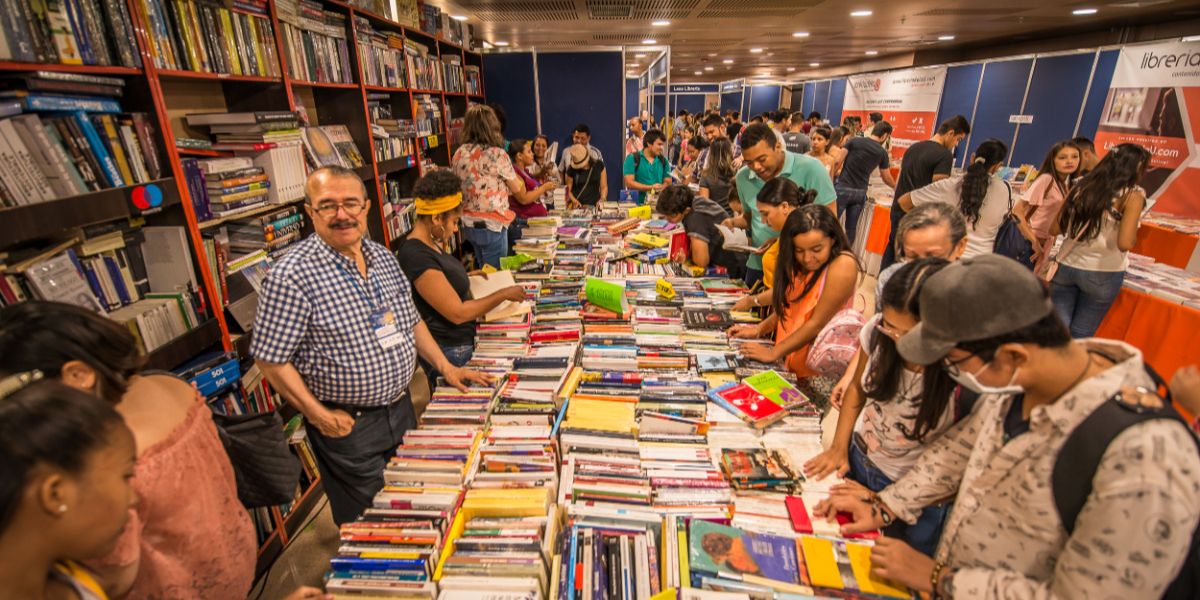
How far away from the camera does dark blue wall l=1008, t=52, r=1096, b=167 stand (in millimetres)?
6438

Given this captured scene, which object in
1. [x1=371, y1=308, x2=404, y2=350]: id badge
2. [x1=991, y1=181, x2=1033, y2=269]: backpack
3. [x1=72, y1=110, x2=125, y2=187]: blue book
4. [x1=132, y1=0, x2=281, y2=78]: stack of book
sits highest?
[x1=132, y1=0, x2=281, y2=78]: stack of book

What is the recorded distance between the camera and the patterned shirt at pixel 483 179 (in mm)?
4109

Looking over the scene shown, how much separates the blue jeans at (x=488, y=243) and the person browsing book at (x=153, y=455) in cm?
289

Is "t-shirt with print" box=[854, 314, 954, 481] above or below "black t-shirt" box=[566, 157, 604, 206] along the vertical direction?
below

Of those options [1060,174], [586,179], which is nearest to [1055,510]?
[1060,174]

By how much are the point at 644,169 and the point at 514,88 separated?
213 centimetres

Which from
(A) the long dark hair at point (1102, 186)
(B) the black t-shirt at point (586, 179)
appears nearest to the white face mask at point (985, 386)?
(A) the long dark hair at point (1102, 186)

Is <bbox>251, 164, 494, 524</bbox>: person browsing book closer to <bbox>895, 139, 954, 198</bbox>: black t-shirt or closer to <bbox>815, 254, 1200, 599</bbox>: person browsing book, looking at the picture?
<bbox>815, 254, 1200, 599</bbox>: person browsing book

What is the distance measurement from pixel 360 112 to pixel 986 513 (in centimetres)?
422

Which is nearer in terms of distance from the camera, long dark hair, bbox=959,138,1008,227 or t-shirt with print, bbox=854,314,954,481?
t-shirt with print, bbox=854,314,954,481

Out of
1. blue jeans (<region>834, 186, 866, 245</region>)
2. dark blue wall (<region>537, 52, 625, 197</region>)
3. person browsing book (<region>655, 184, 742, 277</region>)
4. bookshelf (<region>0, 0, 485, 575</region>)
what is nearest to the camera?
bookshelf (<region>0, 0, 485, 575</region>)

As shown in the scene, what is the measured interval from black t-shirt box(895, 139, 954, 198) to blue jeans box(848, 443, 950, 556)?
4.47 meters

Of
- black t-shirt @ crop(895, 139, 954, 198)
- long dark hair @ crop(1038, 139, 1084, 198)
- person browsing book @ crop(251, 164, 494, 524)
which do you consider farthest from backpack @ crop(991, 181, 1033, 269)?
person browsing book @ crop(251, 164, 494, 524)

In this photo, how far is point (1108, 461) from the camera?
3.04ft
